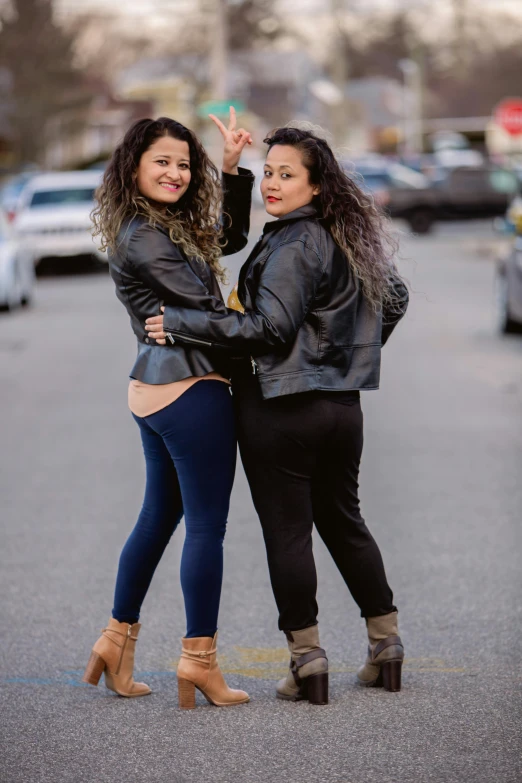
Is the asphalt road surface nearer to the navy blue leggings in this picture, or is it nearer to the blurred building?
the navy blue leggings

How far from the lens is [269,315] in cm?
399

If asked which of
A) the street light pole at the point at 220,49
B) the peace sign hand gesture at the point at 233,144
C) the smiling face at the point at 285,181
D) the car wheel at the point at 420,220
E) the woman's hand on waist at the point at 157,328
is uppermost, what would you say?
the street light pole at the point at 220,49

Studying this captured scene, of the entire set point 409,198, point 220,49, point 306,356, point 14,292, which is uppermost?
point 220,49

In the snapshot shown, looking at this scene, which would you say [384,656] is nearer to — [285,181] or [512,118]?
[285,181]

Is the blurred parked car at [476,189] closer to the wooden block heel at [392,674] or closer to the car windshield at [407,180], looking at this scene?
the car windshield at [407,180]

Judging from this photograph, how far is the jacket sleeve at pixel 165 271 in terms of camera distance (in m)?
4.03

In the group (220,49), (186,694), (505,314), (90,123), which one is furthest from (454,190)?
(90,123)

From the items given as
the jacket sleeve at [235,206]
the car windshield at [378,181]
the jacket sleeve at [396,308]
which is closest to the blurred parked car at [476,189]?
the car windshield at [378,181]

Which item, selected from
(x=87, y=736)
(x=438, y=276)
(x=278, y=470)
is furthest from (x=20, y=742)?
(x=438, y=276)

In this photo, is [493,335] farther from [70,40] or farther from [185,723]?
[70,40]

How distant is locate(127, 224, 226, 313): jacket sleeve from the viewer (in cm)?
403

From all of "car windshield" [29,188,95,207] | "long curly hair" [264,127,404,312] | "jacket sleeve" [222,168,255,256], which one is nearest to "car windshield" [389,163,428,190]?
"car windshield" [29,188,95,207]

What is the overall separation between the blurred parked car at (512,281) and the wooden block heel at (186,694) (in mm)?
10095

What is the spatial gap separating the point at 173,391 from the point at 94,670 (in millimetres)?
988
